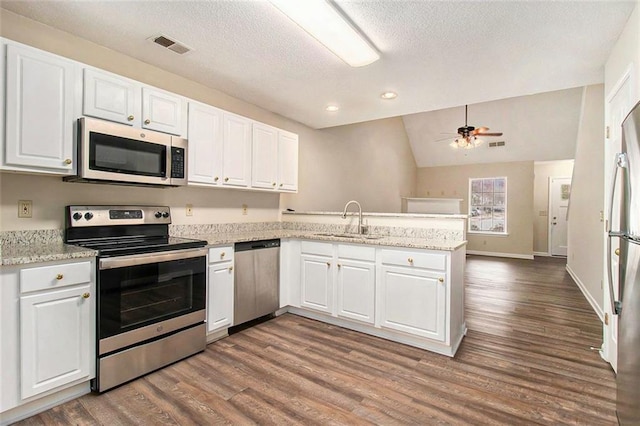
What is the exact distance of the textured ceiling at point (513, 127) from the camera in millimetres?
6711

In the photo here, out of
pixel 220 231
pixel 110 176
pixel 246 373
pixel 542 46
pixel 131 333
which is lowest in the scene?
pixel 246 373

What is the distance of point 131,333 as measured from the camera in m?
2.19

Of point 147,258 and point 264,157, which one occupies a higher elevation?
point 264,157

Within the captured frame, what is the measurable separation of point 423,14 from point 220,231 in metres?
2.70

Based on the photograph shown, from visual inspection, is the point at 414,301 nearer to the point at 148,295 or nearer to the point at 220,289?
the point at 220,289

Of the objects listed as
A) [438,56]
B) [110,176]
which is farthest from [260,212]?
[438,56]

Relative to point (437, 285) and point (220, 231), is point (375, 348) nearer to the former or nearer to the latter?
point (437, 285)

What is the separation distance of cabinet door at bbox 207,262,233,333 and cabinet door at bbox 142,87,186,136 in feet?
4.05

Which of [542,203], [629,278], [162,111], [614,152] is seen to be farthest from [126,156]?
[542,203]

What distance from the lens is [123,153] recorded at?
237cm

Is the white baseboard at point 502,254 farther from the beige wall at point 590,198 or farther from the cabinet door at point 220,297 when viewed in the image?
the cabinet door at point 220,297

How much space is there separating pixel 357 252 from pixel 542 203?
26.5 feet

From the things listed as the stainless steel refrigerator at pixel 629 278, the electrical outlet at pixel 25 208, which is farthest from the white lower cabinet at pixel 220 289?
the stainless steel refrigerator at pixel 629 278

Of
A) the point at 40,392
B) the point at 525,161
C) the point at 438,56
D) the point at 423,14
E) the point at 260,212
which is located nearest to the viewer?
the point at 40,392
